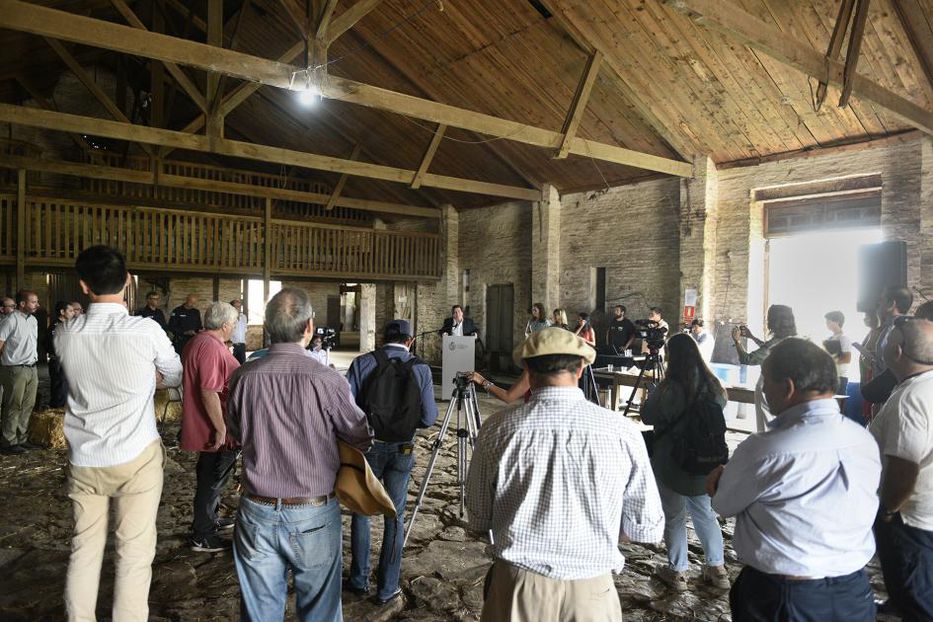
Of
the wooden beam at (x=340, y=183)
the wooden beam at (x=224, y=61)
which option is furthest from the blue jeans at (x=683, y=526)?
the wooden beam at (x=340, y=183)

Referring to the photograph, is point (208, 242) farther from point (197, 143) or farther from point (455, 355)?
point (455, 355)

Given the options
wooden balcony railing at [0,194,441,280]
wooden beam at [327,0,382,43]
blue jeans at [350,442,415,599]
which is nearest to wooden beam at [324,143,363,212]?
wooden balcony railing at [0,194,441,280]

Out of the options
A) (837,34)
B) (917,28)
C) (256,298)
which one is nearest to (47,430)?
(837,34)

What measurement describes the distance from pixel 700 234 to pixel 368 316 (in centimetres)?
1118

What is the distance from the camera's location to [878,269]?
24.0ft

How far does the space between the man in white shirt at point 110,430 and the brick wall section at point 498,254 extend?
36.7ft

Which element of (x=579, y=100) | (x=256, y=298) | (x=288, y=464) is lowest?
(x=288, y=464)

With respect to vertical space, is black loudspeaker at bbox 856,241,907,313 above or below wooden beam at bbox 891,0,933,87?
below

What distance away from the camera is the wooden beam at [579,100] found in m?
8.23

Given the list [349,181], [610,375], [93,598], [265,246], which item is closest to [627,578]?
[93,598]

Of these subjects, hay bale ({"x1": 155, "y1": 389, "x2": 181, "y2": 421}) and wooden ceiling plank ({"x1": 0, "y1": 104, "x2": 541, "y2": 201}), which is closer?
wooden ceiling plank ({"x1": 0, "y1": 104, "x2": 541, "y2": 201})

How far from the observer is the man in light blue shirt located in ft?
5.54

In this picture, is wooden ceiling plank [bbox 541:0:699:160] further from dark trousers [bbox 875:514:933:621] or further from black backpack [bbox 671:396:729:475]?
dark trousers [bbox 875:514:933:621]

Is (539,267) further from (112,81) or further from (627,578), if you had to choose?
(112,81)
